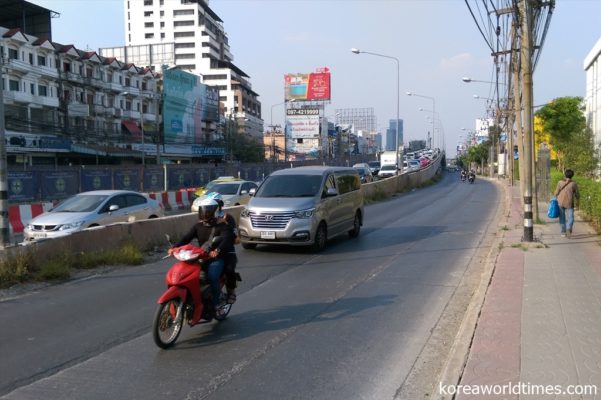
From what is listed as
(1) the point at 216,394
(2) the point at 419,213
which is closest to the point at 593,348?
(1) the point at 216,394

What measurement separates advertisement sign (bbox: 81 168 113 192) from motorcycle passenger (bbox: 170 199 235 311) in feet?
73.7

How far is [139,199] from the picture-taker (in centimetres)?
1571

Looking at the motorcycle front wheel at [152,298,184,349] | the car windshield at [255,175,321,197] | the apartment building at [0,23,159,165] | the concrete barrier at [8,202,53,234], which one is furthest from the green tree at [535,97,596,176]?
the motorcycle front wheel at [152,298,184,349]

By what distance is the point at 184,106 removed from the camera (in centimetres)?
7944

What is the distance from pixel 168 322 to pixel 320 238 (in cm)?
702

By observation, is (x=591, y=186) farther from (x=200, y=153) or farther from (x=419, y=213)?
(x=200, y=153)

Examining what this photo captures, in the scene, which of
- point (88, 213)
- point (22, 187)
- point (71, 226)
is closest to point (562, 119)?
point (22, 187)

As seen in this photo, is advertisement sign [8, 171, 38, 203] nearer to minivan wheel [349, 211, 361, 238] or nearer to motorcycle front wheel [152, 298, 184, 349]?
minivan wheel [349, 211, 361, 238]

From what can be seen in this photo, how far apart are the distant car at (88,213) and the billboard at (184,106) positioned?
58792mm

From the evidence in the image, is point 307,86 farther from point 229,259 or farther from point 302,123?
point 229,259

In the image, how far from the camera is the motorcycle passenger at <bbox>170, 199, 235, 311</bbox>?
6.25 meters

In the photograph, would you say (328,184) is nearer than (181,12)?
Yes

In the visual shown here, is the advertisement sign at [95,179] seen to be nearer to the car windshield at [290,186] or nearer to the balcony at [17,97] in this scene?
the car windshield at [290,186]

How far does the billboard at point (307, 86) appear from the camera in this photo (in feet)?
348
